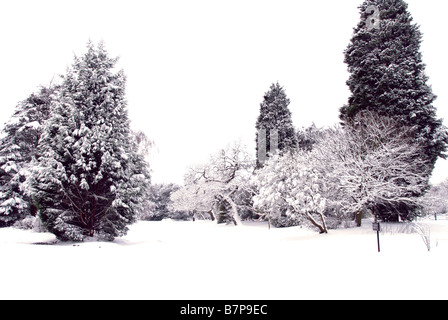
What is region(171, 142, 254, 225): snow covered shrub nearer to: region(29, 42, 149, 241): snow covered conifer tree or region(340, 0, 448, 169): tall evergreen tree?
region(340, 0, 448, 169): tall evergreen tree

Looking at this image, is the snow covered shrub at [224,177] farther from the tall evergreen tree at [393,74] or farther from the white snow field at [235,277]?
the white snow field at [235,277]

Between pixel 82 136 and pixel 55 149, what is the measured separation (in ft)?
4.35

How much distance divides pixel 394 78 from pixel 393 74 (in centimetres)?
24

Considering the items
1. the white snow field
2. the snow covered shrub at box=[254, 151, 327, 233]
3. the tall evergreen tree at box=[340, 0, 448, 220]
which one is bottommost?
the white snow field

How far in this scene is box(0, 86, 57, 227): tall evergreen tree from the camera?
1981 cm

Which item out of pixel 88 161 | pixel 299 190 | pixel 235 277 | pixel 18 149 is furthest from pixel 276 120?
pixel 235 277

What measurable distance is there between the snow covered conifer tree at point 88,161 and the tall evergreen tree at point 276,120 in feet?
52.5

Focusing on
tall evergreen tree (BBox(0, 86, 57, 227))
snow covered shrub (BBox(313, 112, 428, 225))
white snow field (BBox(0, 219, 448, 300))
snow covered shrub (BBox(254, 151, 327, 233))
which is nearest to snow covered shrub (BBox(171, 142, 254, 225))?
snow covered shrub (BBox(254, 151, 327, 233))

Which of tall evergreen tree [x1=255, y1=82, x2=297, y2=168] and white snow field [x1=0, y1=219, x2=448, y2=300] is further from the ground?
tall evergreen tree [x1=255, y1=82, x2=297, y2=168]

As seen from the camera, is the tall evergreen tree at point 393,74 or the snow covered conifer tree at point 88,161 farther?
the tall evergreen tree at point 393,74

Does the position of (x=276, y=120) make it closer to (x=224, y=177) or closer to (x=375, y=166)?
(x=224, y=177)

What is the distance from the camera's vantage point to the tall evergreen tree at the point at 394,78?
16406mm

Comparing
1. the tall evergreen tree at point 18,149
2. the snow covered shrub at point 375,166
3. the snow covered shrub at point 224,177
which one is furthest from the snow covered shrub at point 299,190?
the tall evergreen tree at point 18,149
